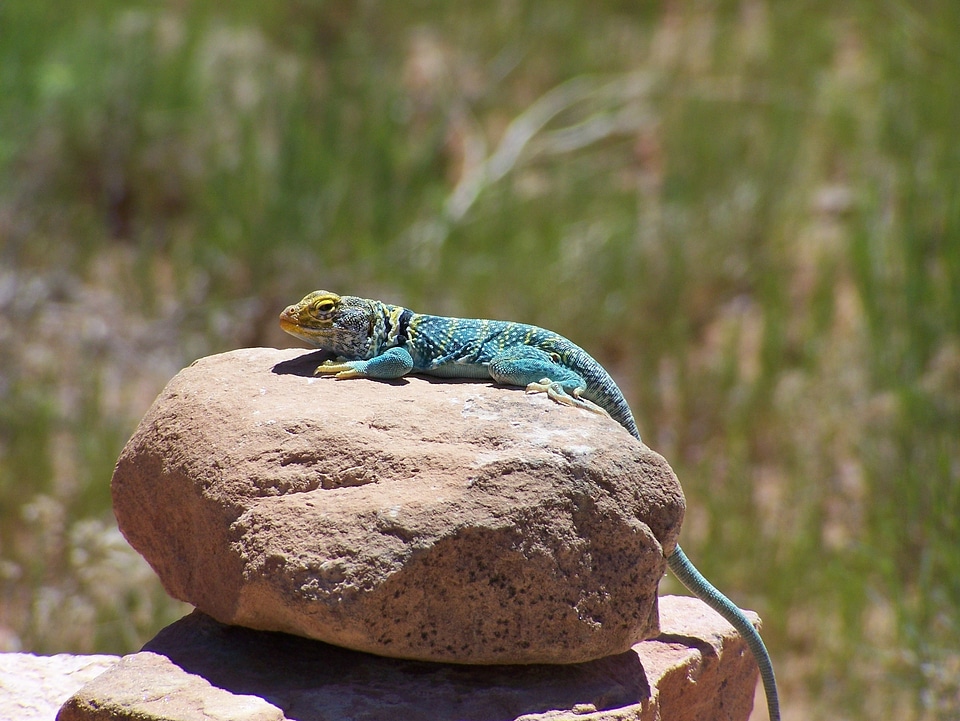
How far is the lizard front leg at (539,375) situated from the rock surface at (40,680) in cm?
184

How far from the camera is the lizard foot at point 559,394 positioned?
146 inches

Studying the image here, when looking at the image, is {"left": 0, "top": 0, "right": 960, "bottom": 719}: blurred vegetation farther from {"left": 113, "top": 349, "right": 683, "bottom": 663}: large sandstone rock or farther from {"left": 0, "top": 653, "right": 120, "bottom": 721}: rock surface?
{"left": 113, "top": 349, "right": 683, "bottom": 663}: large sandstone rock

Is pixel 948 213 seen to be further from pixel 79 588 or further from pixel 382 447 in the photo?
pixel 79 588

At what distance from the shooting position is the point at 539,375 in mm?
3820

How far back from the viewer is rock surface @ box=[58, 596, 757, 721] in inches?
124

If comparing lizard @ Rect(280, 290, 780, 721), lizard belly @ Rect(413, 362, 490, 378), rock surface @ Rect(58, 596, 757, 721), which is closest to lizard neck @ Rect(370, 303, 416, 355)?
lizard @ Rect(280, 290, 780, 721)

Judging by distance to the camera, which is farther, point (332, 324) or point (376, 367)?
point (332, 324)

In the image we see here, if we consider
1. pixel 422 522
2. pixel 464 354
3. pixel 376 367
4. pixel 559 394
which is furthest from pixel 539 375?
pixel 422 522

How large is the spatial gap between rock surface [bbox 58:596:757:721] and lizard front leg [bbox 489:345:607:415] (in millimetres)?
921

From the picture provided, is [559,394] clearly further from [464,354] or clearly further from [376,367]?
[376,367]

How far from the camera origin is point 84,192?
10.4 m

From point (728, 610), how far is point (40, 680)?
102 inches

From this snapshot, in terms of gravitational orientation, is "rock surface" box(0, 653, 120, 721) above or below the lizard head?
below

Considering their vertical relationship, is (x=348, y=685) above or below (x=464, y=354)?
below
